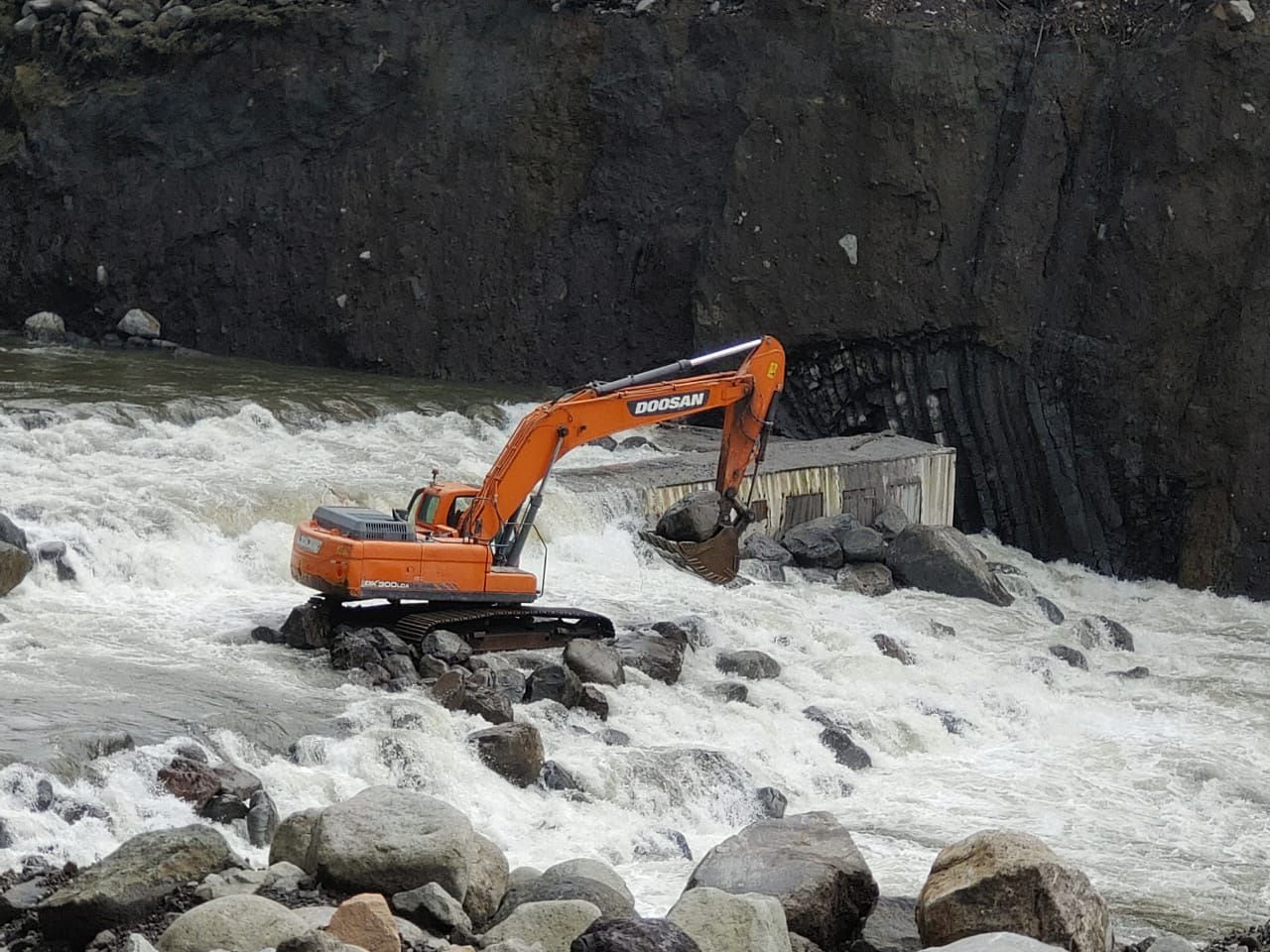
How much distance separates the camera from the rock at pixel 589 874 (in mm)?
8906

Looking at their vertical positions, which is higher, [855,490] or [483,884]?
[855,490]

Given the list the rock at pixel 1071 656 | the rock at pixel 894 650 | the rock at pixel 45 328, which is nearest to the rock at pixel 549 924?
the rock at pixel 894 650

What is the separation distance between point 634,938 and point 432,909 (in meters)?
1.22

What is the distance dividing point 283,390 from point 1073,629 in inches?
423

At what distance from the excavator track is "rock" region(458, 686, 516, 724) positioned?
1.31m

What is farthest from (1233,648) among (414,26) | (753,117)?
(414,26)

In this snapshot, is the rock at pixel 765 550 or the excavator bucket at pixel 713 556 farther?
the rock at pixel 765 550

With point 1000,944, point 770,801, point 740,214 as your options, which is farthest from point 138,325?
point 1000,944

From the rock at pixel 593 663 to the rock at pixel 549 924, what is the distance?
522 cm

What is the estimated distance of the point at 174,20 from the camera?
29562 millimetres

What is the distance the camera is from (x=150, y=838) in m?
8.73

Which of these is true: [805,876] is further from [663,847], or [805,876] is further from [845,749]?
[845,749]

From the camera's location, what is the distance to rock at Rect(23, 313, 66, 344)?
28.5 metres

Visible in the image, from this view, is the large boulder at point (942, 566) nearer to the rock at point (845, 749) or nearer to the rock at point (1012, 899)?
the rock at point (845, 749)
